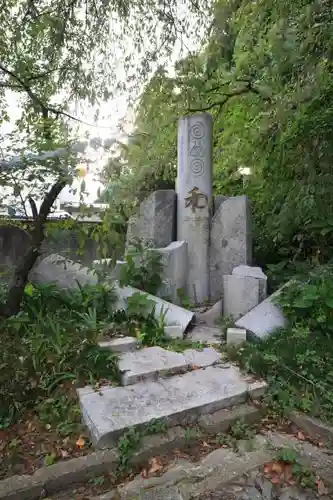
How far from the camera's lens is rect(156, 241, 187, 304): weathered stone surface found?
3893 mm

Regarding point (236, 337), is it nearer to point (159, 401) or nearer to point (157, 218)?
point (159, 401)

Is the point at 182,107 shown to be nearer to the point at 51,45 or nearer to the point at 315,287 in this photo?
the point at 51,45

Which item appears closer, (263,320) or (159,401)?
(159,401)

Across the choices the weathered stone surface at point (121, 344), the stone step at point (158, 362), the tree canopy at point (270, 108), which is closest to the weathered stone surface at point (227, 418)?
the stone step at point (158, 362)

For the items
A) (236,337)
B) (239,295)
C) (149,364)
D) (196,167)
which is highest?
(196,167)

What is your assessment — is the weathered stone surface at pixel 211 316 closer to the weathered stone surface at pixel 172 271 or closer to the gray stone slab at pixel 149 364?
the weathered stone surface at pixel 172 271

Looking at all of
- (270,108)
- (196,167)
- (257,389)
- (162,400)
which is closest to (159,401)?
(162,400)

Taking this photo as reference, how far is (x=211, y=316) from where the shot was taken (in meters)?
3.82

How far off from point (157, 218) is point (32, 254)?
6.84 ft

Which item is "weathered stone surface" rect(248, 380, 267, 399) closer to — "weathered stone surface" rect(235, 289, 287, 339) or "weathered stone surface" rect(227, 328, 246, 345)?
"weathered stone surface" rect(227, 328, 246, 345)

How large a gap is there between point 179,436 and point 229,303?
1.96 m

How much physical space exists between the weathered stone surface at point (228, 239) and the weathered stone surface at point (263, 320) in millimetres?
1067

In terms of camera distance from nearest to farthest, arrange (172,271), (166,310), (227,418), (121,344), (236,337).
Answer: (227,418) → (121,344) → (236,337) → (166,310) → (172,271)

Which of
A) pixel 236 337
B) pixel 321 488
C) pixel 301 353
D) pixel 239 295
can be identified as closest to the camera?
pixel 321 488
